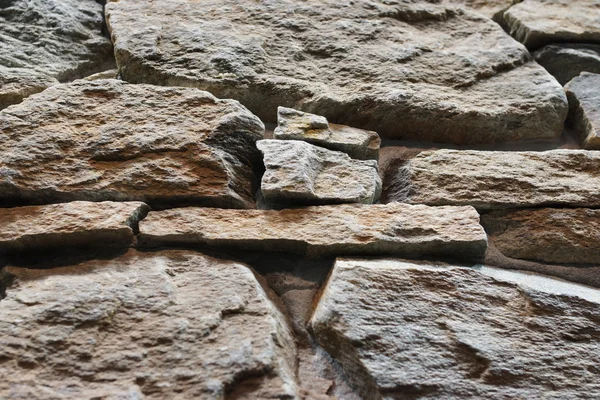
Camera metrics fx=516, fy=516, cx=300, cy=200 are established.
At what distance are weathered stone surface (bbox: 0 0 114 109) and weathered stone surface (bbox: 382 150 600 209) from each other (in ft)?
2.76

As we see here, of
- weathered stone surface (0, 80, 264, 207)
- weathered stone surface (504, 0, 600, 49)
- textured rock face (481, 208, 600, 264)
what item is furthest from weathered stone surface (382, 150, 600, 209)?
weathered stone surface (504, 0, 600, 49)

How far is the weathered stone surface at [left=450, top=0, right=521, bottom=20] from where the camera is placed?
166 cm

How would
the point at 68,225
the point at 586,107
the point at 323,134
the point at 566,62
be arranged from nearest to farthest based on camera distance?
the point at 68,225 < the point at 323,134 < the point at 586,107 < the point at 566,62

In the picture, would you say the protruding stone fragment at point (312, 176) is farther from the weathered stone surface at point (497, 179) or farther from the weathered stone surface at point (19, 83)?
the weathered stone surface at point (19, 83)

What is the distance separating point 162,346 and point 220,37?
85 cm

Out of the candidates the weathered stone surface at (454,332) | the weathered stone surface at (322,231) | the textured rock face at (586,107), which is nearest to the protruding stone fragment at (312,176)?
the weathered stone surface at (322,231)

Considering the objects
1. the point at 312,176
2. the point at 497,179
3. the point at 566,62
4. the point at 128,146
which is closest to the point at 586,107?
the point at 566,62

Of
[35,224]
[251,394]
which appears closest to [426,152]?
[251,394]

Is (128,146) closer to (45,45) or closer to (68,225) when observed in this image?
(68,225)

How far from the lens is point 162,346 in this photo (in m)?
0.75

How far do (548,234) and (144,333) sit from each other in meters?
0.76

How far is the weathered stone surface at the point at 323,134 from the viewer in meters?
1.10

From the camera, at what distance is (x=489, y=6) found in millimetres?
1698

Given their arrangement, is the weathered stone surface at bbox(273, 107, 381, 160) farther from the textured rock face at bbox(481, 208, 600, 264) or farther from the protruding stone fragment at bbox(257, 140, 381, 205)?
the textured rock face at bbox(481, 208, 600, 264)
